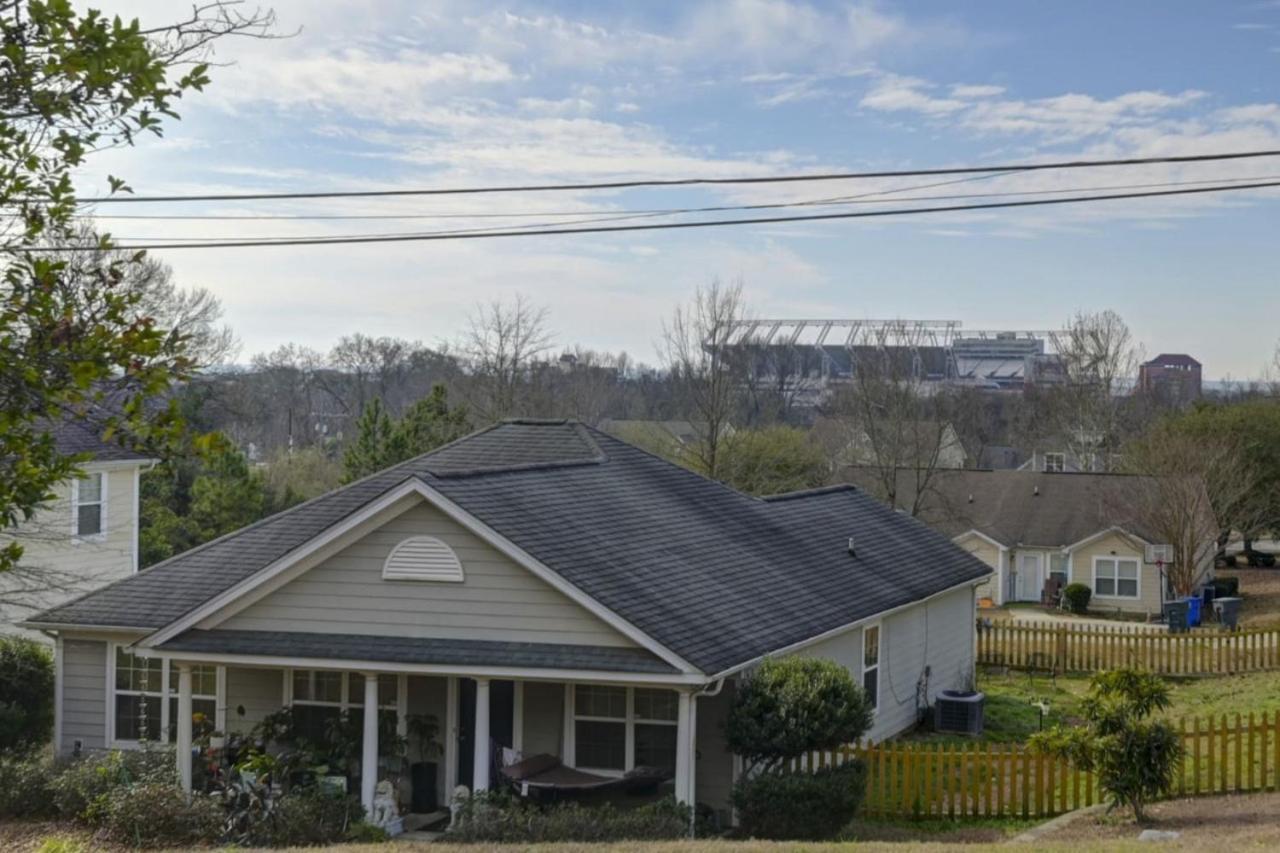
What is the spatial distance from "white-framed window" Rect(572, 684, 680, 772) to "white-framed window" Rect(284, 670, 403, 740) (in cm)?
248

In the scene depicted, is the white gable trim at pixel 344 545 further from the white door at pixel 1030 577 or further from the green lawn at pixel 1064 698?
the white door at pixel 1030 577

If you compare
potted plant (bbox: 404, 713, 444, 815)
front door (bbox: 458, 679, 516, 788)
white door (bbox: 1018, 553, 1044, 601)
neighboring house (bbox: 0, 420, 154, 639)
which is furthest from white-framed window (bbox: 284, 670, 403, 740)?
white door (bbox: 1018, 553, 1044, 601)

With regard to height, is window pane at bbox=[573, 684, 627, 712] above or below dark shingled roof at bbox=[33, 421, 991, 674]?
below

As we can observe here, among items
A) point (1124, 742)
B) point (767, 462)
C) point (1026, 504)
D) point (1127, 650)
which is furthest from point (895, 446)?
point (1124, 742)

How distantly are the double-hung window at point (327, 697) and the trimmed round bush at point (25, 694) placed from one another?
450 cm

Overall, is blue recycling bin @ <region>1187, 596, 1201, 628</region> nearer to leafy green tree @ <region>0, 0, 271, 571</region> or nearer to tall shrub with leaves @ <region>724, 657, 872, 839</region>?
tall shrub with leaves @ <region>724, 657, 872, 839</region>

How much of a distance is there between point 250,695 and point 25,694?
4.25 metres

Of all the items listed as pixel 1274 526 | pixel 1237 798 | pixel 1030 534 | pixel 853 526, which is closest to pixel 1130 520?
pixel 1030 534

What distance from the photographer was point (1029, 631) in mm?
29875

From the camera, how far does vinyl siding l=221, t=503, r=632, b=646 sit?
52.2ft

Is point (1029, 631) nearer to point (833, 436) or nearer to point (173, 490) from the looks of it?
point (173, 490)

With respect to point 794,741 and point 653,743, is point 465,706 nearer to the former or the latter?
point 653,743

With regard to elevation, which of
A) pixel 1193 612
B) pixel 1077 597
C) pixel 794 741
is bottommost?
pixel 1077 597

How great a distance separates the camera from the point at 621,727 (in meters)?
17.1
